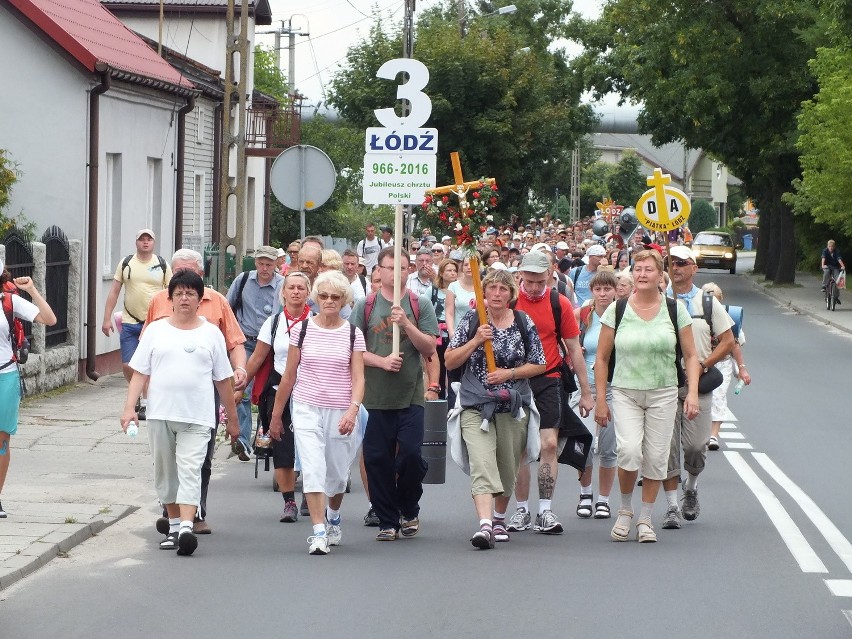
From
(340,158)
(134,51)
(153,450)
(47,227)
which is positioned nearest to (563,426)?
(153,450)

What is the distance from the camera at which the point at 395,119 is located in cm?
1084

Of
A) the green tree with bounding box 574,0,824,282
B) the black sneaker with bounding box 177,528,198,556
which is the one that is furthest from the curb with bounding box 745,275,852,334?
the black sneaker with bounding box 177,528,198,556

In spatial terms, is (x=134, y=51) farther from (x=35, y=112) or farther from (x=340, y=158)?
(x=340, y=158)

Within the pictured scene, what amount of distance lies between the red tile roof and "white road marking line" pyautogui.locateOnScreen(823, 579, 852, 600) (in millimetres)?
14087

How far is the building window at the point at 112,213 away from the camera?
21.8 m

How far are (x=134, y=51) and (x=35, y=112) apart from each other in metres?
5.31

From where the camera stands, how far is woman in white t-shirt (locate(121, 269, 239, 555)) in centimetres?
884

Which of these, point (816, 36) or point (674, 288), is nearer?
point (674, 288)

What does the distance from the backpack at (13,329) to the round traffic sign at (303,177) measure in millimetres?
6602

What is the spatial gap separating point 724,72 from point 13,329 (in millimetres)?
39181

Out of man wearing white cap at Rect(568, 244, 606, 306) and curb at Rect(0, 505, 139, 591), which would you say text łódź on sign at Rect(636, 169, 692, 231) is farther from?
curb at Rect(0, 505, 139, 591)

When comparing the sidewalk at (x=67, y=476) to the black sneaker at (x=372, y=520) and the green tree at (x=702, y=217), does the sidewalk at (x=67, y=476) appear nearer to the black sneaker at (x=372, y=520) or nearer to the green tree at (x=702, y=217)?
the black sneaker at (x=372, y=520)

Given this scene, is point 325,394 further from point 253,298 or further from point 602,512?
point 253,298

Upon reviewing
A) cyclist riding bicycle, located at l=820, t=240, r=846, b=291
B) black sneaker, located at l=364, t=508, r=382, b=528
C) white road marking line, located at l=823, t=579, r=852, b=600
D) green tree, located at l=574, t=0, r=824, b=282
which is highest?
green tree, located at l=574, t=0, r=824, b=282
